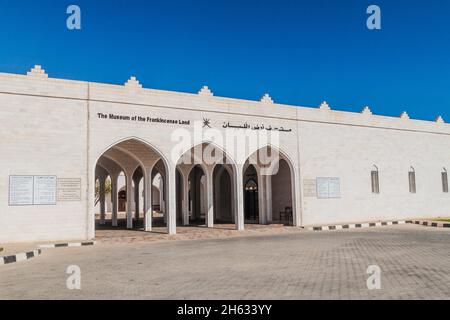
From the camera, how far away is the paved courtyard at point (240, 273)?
5.99 meters

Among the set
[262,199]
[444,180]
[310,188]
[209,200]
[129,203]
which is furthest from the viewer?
[444,180]

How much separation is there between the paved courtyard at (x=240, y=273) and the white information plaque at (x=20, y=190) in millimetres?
2973

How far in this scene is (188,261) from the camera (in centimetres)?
953

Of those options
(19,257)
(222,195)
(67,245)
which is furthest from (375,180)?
(19,257)

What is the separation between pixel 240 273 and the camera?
768 cm

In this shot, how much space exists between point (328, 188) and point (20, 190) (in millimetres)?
14242

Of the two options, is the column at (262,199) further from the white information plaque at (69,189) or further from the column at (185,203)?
the white information plaque at (69,189)

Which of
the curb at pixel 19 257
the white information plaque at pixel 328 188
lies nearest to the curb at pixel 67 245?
the curb at pixel 19 257

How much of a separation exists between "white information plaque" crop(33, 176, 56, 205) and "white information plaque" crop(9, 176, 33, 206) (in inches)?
6.3

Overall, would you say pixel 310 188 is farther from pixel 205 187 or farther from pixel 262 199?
pixel 205 187

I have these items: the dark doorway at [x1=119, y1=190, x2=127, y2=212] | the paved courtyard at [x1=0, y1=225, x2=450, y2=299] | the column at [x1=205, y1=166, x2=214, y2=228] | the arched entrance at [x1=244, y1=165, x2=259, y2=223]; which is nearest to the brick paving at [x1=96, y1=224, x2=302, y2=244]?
the column at [x1=205, y1=166, x2=214, y2=228]

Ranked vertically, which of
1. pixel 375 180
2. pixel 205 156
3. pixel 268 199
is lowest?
pixel 268 199
